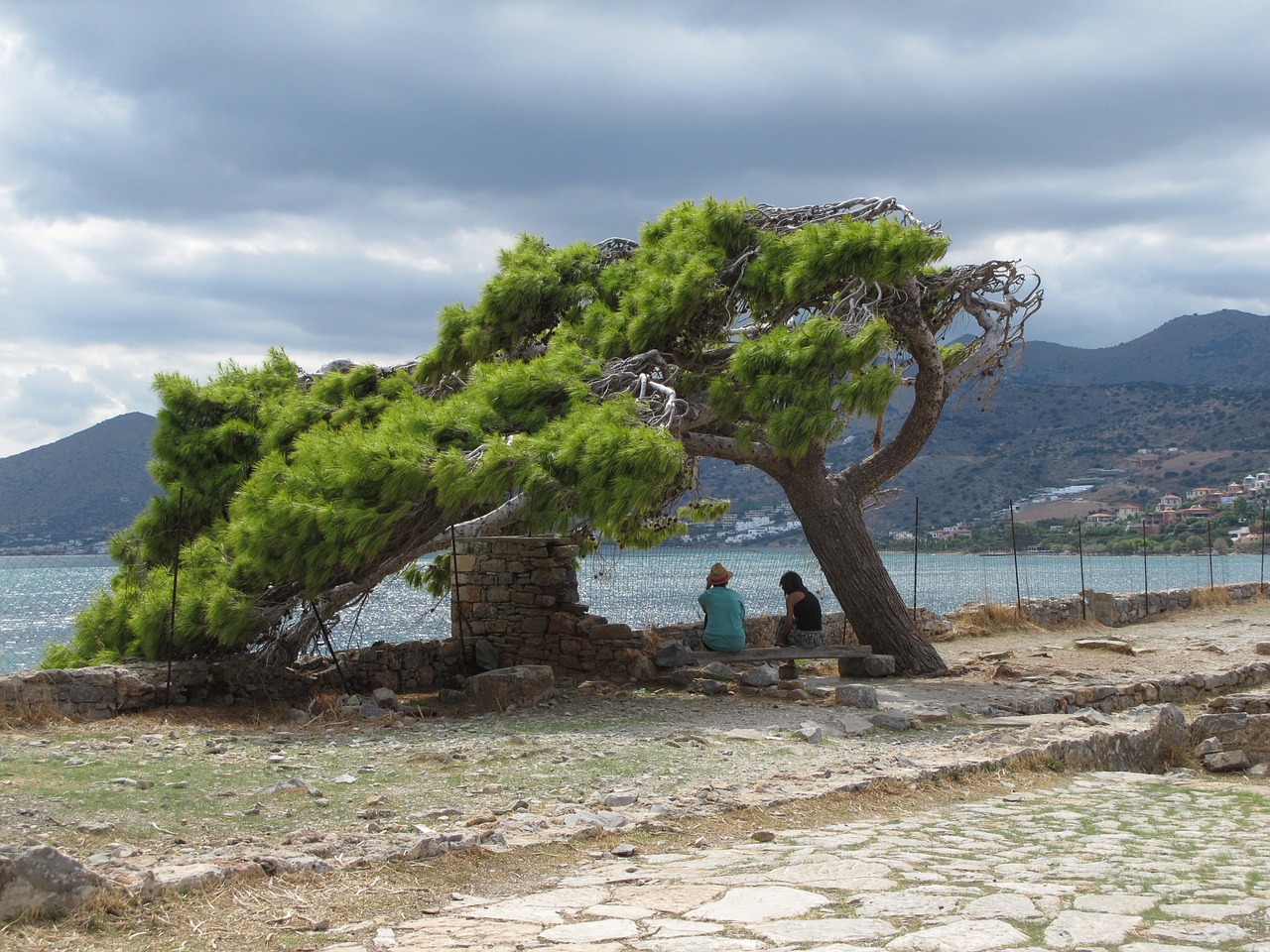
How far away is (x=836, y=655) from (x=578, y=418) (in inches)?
159

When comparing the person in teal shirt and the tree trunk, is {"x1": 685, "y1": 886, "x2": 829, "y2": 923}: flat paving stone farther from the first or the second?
the tree trunk

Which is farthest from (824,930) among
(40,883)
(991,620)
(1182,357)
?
(1182,357)

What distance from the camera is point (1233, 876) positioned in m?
4.75

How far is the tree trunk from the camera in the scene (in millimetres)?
12734

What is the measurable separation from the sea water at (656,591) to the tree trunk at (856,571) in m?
2.21

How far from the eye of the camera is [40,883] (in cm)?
425

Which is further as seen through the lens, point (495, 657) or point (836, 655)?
point (495, 657)

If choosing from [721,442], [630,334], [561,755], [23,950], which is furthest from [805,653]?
[23,950]

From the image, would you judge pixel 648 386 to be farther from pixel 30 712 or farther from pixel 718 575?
pixel 30 712

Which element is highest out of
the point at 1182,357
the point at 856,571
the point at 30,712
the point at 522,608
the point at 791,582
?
the point at 1182,357

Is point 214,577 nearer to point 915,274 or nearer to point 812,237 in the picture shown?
point 812,237

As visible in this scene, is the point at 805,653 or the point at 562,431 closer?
the point at 562,431

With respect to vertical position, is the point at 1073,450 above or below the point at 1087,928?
above

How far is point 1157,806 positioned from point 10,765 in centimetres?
651
